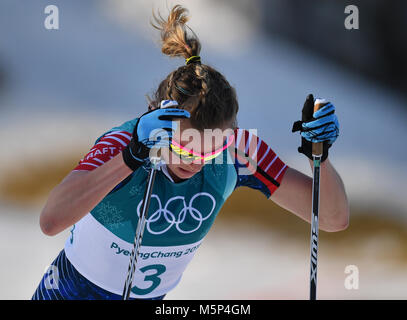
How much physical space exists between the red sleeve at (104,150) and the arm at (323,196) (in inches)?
17.7

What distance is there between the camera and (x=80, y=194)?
3.25 ft

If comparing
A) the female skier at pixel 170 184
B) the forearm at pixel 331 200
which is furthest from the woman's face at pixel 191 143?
the forearm at pixel 331 200

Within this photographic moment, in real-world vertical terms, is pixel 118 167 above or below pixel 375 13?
below

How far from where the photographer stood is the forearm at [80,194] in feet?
3.24

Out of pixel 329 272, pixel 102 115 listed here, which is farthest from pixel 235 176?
pixel 329 272

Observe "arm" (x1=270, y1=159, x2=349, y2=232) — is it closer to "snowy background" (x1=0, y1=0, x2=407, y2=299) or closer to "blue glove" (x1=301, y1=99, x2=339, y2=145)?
"blue glove" (x1=301, y1=99, x2=339, y2=145)

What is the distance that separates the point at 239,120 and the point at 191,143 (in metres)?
1.39

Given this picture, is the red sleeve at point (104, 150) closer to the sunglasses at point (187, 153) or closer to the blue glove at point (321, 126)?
the sunglasses at point (187, 153)

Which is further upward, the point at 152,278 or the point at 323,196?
the point at 323,196

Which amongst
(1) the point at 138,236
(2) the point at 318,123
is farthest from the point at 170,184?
(2) the point at 318,123

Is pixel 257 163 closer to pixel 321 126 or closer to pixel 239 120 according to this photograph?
pixel 321 126
